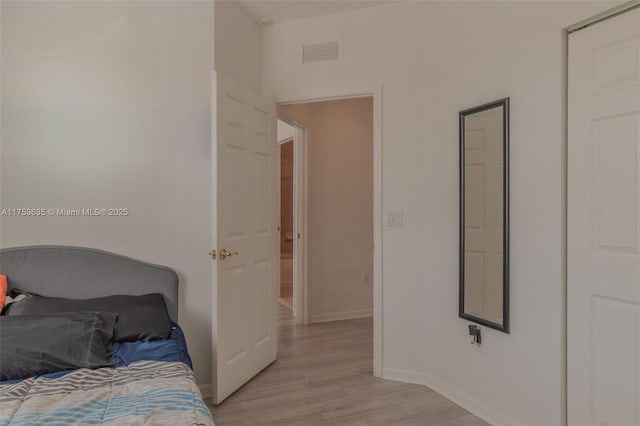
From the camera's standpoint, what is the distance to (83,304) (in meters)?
2.47

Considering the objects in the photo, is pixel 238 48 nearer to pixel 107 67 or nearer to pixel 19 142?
pixel 107 67

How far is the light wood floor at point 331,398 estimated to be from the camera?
2.57 metres

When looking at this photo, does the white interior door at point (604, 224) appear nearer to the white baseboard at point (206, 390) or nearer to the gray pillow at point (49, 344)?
the white baseboard at point (206, 390)

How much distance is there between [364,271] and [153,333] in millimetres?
3054

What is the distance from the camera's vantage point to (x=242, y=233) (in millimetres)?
3004

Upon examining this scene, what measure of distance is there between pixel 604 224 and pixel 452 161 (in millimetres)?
1059

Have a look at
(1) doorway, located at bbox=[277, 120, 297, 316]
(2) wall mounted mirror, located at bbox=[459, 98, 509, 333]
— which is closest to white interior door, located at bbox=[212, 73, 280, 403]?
(2) wall mounted mirror, located at bbox=[459, 98, 509, 333]

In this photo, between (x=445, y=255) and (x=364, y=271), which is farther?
(x=364, y=271)

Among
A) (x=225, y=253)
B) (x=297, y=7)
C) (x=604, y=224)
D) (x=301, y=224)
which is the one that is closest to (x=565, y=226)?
(x=604, y=224)

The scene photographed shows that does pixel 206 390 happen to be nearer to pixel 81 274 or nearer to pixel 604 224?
pixel 81 274

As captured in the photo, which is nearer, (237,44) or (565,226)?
(565,226)

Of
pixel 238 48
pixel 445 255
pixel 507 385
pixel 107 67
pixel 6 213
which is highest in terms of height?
pixel 238 48

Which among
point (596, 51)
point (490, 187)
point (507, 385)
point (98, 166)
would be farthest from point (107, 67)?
point (507, 385)

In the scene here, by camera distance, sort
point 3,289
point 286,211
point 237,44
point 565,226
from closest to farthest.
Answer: point 565,226, point 3,289, point 237,44, point 286,211
